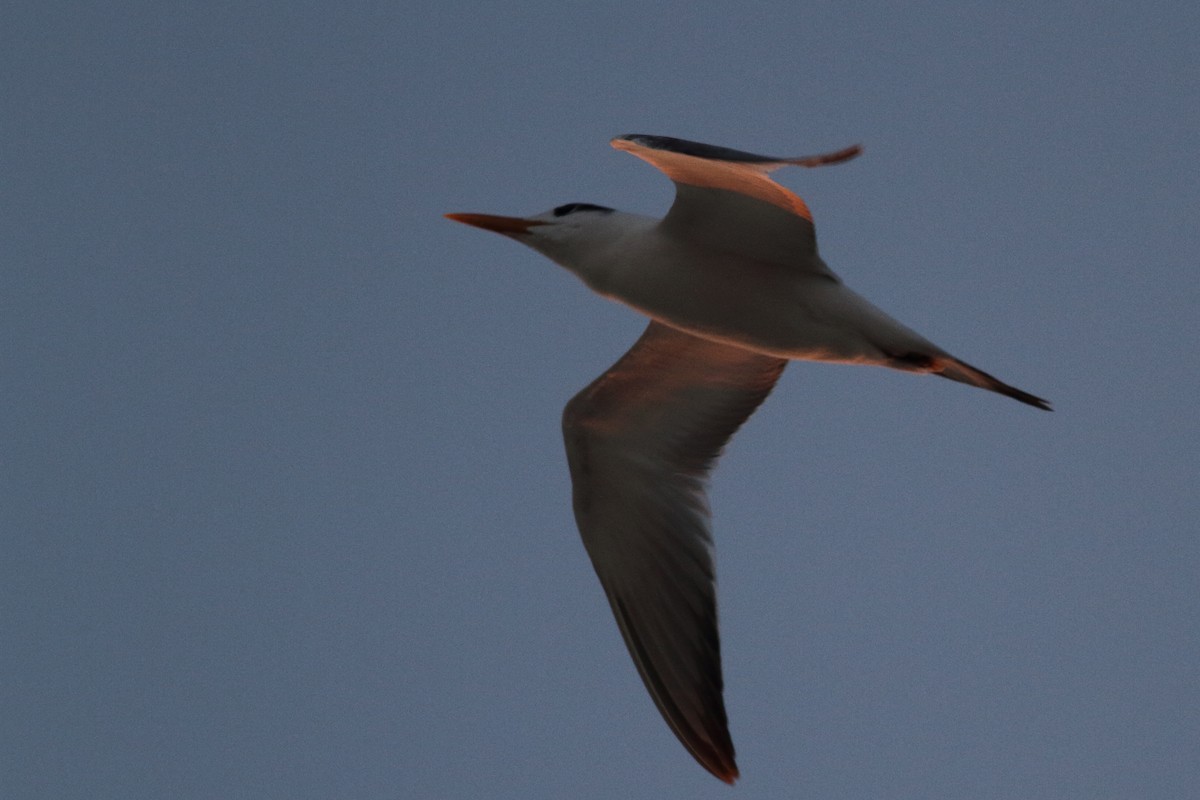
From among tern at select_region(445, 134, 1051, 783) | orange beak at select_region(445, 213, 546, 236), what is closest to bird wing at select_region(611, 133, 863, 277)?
tern at select_region(445, 134, 1051, 783)

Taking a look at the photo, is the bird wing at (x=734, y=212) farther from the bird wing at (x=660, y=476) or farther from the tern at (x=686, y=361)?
the bird wing at (x=660, y=476)

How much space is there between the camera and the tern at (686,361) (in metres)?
6.51

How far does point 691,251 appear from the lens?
22.0ft

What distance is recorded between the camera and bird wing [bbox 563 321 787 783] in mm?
7449

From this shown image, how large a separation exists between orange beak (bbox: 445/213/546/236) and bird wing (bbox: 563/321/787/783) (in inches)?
35.5

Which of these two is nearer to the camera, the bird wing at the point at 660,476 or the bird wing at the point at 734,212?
the bird wing at the point at 734,212

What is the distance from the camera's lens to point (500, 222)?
7.15m

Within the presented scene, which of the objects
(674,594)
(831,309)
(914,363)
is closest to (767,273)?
(831,309)

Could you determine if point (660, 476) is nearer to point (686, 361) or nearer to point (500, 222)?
point (686, 361)

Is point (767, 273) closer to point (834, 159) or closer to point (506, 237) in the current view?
point (506, 237)

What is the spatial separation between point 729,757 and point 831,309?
2211 mm

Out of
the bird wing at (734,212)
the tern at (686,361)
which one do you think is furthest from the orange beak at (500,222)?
the bird wing at (734,212)

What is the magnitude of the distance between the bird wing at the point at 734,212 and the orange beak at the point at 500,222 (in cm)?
73

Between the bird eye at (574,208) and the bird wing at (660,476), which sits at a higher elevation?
the bird eye at (574,208)
